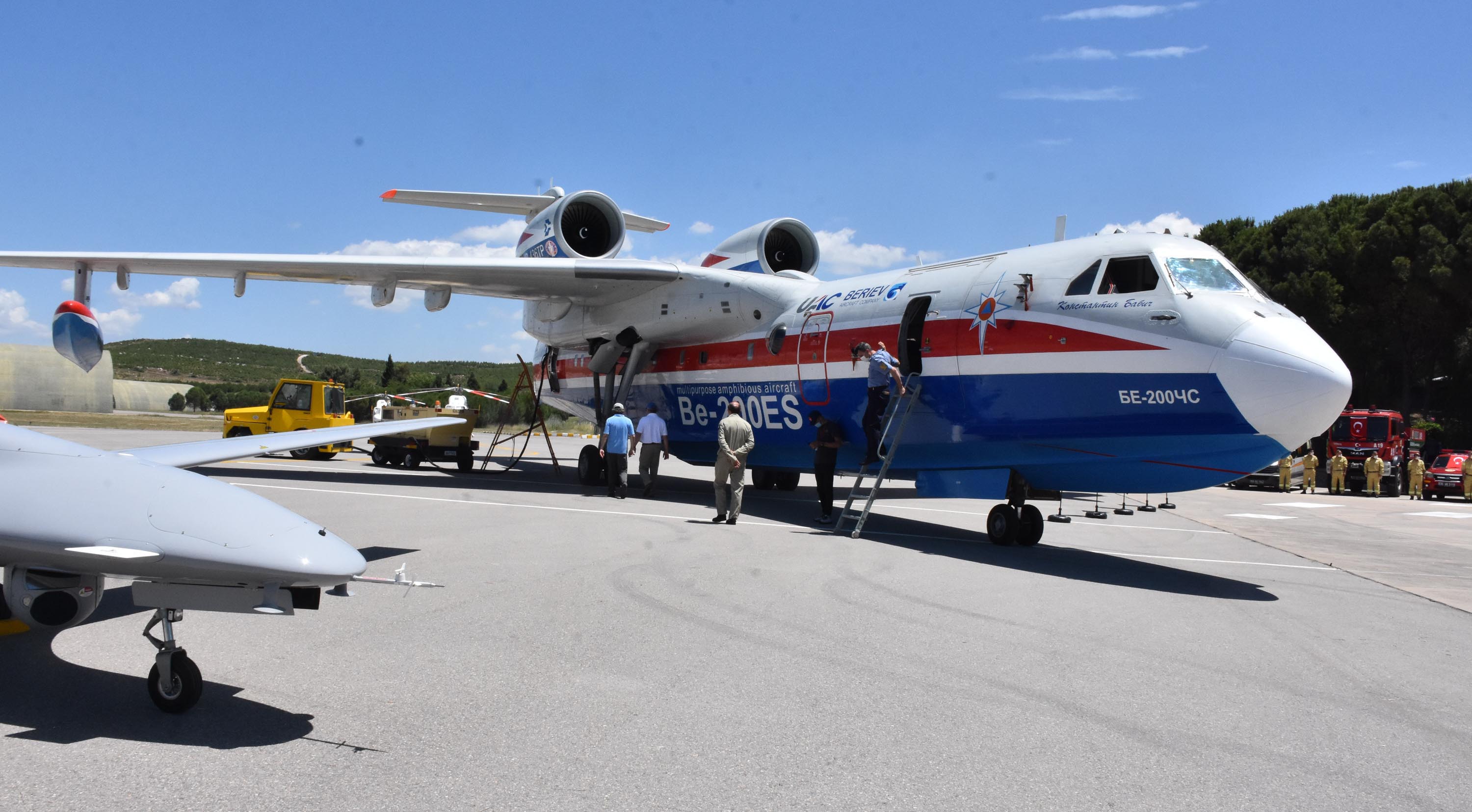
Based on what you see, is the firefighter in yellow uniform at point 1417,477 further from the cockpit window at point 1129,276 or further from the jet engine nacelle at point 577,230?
the jet engine nacelle at point 577,230

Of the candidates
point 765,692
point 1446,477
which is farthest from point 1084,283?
point 1446,477

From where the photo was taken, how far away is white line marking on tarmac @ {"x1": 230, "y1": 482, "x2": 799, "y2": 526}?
1241cm

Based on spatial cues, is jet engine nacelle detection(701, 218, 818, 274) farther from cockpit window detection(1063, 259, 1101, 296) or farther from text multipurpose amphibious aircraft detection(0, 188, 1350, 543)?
cockpit window detection(1063, 259, 1101, 296)

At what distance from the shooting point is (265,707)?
14.5 ft

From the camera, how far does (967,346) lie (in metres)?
10.9

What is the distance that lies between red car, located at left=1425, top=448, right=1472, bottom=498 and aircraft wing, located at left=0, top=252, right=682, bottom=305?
845 inches

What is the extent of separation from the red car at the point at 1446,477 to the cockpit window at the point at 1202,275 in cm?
2012

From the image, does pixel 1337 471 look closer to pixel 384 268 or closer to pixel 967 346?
pixel 967 346

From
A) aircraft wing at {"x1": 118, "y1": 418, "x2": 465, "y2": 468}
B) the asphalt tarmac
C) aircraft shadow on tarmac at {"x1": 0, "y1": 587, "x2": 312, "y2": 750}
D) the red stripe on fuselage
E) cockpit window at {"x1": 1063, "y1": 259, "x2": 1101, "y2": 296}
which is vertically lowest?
aircraft shadow on tarmac at {"x1": 0, "y1": 587, "x2": 312, "y2": 750}

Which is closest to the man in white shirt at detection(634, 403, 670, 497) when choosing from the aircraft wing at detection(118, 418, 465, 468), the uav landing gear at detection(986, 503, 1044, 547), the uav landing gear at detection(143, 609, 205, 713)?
the uav landing gear at detection(986, 503, 1044, 547)

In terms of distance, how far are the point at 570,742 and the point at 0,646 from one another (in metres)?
3.65

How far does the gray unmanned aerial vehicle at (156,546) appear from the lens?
13.6ft

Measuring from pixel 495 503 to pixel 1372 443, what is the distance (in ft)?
83.3

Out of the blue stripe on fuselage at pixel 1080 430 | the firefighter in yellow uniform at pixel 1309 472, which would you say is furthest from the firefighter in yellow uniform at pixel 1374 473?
the blue stripe on fuselage at pixel 1080 430
